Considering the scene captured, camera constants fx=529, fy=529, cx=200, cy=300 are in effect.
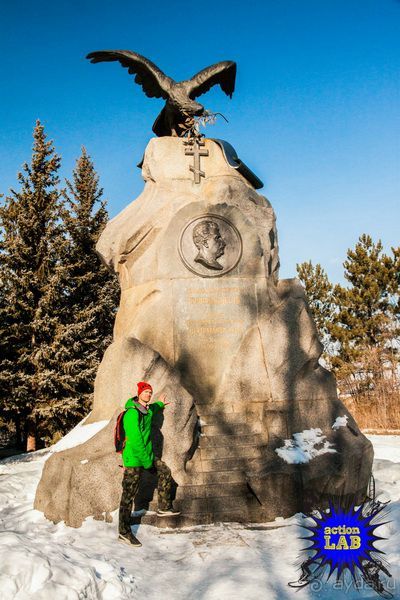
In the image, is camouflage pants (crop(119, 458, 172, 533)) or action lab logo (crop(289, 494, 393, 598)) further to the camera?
camouflage pants (crop(119, 458, 172, 533))

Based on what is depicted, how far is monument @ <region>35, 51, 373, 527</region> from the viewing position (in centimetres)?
559

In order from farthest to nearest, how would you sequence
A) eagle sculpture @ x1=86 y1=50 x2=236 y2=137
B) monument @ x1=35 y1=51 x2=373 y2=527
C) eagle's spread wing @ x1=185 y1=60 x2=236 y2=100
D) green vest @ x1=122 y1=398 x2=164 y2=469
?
eagle's spread wing @ x1=185 y1=60 x2=236 y2=100 < eagle sculpture @ x1=86 y1=50 x2=236 y2=137 < monument @ x1=35 y1=51 x2=373 y2=527 < green vest @ x1=122 y1=398 x2=164 y2=469

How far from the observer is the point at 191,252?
23.2 ft

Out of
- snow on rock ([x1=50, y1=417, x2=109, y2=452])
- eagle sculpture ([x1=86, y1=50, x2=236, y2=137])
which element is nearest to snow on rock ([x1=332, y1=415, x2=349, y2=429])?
snow on rock ([x1=50, y1=417, x2=109, y2=452])

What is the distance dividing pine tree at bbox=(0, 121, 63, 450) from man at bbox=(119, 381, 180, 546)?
42.2 ft

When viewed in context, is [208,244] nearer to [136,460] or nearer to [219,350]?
[219,350]

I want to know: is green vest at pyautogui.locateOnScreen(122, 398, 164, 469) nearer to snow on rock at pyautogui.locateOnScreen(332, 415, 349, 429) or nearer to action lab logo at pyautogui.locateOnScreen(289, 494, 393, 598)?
action lab logo at pyautogui.locateOnScreen(289, 494, 393, 598)

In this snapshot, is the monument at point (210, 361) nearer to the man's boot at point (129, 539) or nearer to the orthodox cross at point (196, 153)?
the orthodox cross at point (196, 153)

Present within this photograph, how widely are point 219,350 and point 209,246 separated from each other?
4.52ft

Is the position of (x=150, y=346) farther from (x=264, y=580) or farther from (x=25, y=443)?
(x=25, y=443)

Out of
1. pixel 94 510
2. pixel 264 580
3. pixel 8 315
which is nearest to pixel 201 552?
pixel 264 580

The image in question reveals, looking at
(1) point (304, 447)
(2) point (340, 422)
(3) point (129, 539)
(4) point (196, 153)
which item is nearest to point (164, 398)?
(3) point (129, 539)

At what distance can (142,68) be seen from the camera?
8281 mm

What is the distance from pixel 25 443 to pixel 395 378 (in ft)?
49.7
